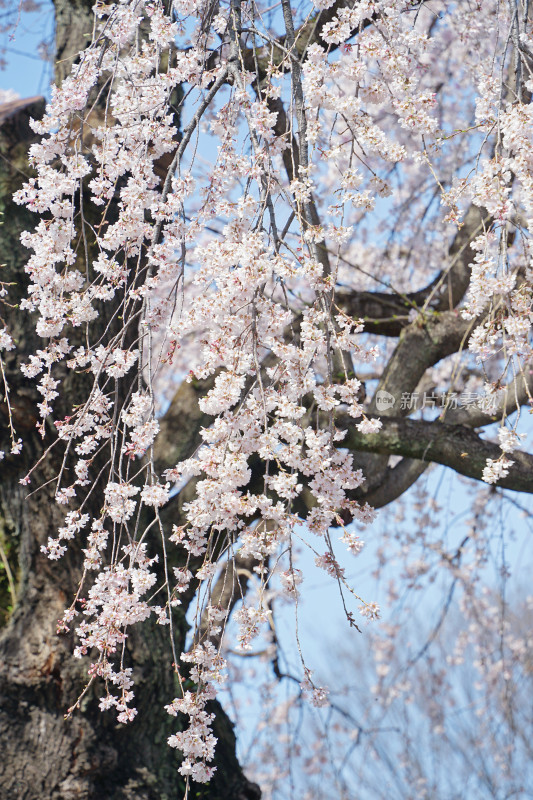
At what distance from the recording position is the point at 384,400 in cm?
333

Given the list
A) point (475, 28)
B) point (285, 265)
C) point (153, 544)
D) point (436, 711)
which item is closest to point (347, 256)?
point (475, 28)

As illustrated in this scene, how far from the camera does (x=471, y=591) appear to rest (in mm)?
5098

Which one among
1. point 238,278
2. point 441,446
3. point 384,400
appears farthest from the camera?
point 384,400

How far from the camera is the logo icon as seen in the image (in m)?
3.32

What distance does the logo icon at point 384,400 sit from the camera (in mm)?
3316

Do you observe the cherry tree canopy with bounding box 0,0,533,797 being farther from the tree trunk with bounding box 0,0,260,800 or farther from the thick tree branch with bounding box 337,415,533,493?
the thick tree branch with bounding box 337,415,533,493

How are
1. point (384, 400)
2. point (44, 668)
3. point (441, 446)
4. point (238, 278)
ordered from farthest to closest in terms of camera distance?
point (384, 400), point (441, 446), point (44, 668), point (238, 278)

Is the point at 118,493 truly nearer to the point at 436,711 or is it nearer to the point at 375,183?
the point at 375,183

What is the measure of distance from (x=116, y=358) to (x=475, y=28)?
3164 mm

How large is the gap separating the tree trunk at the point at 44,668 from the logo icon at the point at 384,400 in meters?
1.21

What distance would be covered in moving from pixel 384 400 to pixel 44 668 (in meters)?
1.67

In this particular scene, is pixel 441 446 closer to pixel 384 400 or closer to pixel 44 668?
pixel 384 400

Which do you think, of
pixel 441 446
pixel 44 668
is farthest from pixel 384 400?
pixel 44 668

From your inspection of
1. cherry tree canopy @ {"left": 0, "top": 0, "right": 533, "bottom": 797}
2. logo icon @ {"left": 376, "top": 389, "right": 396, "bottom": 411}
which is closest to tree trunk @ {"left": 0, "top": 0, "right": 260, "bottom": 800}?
cherry tree canopy @ {"left": 0, "top": 0, "right": 533, "bottom": 797}
